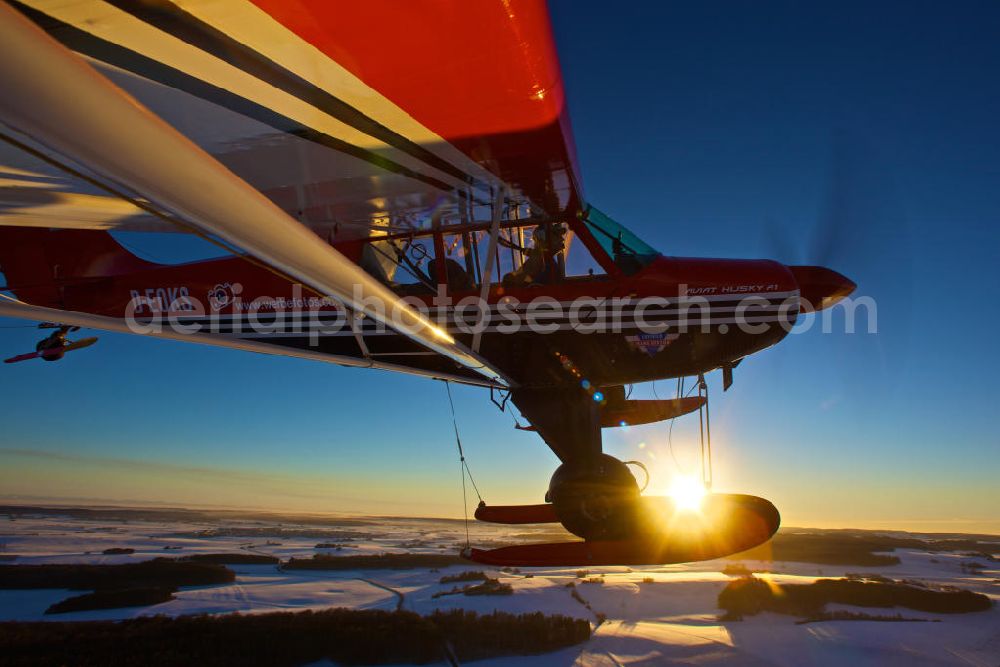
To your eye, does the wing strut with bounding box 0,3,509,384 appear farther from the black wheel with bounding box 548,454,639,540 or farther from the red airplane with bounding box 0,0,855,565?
the black wheel with bounding box 548,454,639,540

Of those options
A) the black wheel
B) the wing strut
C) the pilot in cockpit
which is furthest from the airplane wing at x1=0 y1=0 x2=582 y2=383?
the black wheel

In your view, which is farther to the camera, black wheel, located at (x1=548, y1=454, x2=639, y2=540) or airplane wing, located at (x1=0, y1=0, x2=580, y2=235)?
black wheel, located at (x1=548, y1=454, x2=639, y2=540)

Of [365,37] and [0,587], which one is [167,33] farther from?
[0,587]

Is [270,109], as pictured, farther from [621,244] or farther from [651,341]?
[651,341]

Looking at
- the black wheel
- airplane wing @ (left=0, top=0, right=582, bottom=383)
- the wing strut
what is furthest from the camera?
the black wheel

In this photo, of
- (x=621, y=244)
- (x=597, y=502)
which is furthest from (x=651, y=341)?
(x=597, y=502)

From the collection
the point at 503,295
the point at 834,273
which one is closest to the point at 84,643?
the point at 503,295

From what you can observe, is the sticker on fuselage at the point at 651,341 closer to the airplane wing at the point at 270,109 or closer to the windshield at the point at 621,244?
the windshield at the point at 621,244

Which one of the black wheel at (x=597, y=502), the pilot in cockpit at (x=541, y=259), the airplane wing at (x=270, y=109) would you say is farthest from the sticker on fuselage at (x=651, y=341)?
the airplane wing at (x=270, y=109)
